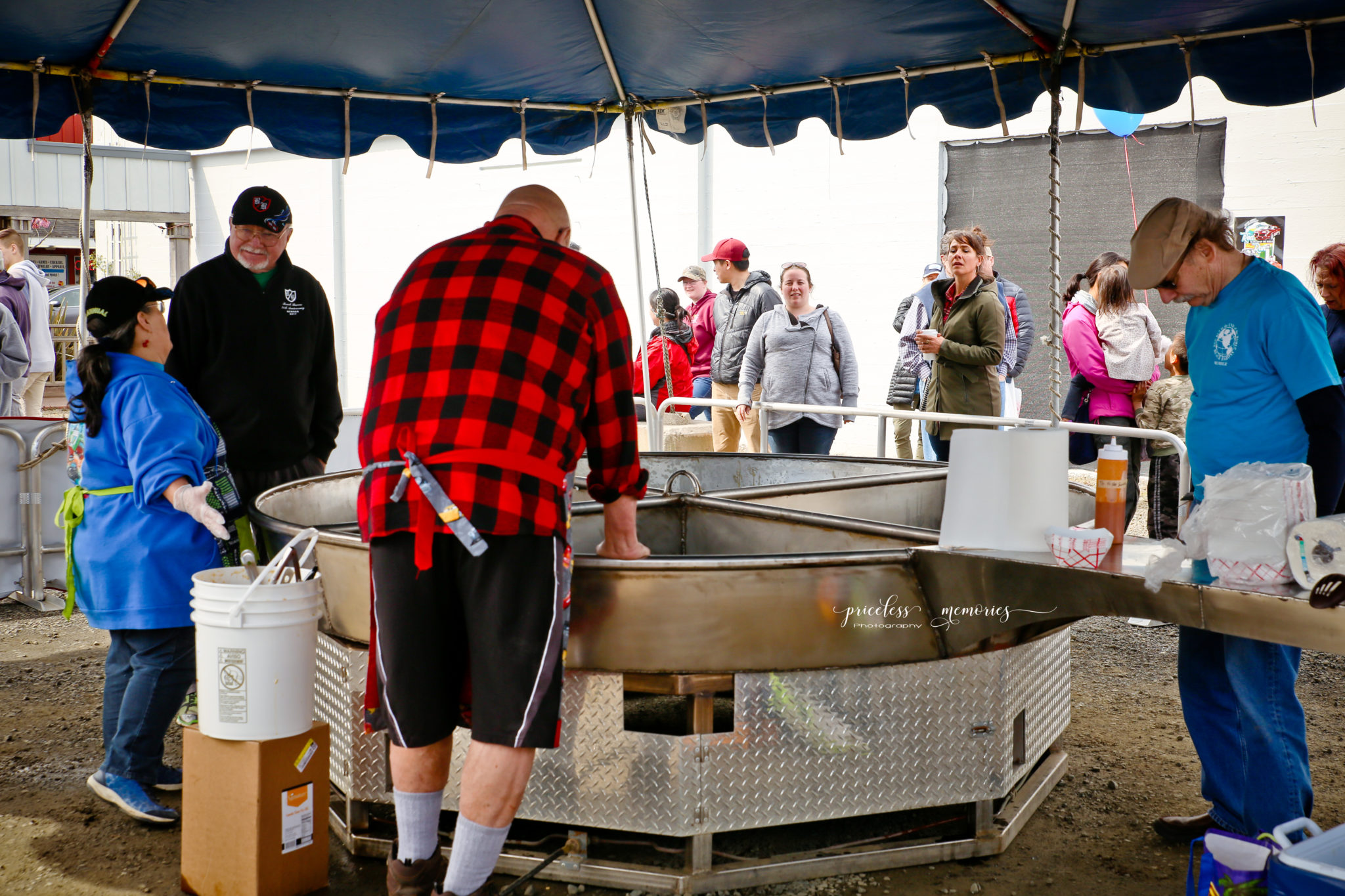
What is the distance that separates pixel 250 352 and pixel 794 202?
25.9 feet

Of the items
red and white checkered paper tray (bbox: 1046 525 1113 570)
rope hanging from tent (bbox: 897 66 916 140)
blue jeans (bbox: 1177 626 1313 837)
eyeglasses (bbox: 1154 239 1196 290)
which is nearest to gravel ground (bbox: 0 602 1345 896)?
blue jeans (bbox: 1177 626 1313 837)

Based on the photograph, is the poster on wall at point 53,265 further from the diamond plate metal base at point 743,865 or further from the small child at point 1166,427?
the diamond plate metal base at point 743,865

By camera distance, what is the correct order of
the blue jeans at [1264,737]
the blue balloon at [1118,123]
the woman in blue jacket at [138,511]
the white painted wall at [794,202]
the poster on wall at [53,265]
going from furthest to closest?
the poster on wall at [53,265] < the white painted wall at [794,202] < the blue balloon at [1118,123] < the woman in blue jacket at [138,511] < the blue jeans at [1264,737]

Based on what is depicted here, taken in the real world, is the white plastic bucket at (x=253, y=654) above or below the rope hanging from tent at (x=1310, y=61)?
below

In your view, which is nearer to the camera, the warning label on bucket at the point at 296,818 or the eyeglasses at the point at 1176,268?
the warning label on bucket at the point at 296,818

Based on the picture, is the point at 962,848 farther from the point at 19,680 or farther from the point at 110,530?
the point at 19,680

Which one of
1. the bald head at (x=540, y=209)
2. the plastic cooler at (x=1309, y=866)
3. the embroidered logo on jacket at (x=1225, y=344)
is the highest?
the bald head at (x=540, y=209)

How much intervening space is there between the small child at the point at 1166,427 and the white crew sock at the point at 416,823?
384 cm

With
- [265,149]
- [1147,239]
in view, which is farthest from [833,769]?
[265,149]

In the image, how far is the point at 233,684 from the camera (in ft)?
7.95

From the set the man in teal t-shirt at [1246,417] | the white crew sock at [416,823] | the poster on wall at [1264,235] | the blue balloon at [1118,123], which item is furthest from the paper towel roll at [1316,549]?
the poster on wall at [1264,235]

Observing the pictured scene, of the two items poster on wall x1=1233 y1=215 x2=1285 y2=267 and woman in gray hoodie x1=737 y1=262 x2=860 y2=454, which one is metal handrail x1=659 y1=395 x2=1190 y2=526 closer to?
woman in gray hoodie x1=737 y1=262 x2=860 y2=454

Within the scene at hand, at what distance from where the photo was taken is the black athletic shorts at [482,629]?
2.17 metres

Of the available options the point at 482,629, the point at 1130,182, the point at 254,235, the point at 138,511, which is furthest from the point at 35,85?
the point at 1130,182
